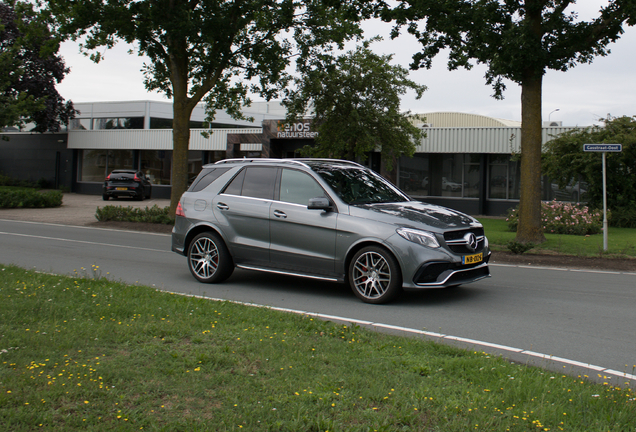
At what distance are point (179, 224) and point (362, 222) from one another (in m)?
3.33

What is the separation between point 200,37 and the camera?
18594mm

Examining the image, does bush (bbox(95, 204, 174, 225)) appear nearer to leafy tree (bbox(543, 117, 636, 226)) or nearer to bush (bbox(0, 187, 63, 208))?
bush (bbox(0, 187, 63, 208))

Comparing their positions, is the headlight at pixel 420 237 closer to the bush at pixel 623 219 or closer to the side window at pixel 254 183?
the side window at pixel 254 183

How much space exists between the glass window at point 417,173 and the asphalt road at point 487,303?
68.6ft

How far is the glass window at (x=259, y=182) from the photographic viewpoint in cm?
907

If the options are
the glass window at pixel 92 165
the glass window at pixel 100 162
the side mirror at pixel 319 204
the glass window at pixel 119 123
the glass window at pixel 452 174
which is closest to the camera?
the side mirror at pixel 319 204

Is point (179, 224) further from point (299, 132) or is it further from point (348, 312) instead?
point (299, 132)

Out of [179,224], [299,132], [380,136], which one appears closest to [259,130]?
[299,132]

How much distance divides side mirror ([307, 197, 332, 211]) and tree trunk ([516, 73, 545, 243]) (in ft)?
25.9

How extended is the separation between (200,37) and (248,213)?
11.3 metres

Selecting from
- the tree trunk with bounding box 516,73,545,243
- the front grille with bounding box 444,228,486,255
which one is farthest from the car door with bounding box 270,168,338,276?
the tree trunk with bounding box 516,73,545,243

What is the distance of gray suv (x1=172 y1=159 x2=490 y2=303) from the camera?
25.1ft

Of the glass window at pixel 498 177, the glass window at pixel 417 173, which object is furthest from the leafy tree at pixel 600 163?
the glass window at pixel 417 173

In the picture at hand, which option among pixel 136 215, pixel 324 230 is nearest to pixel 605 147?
pixel 324 230
